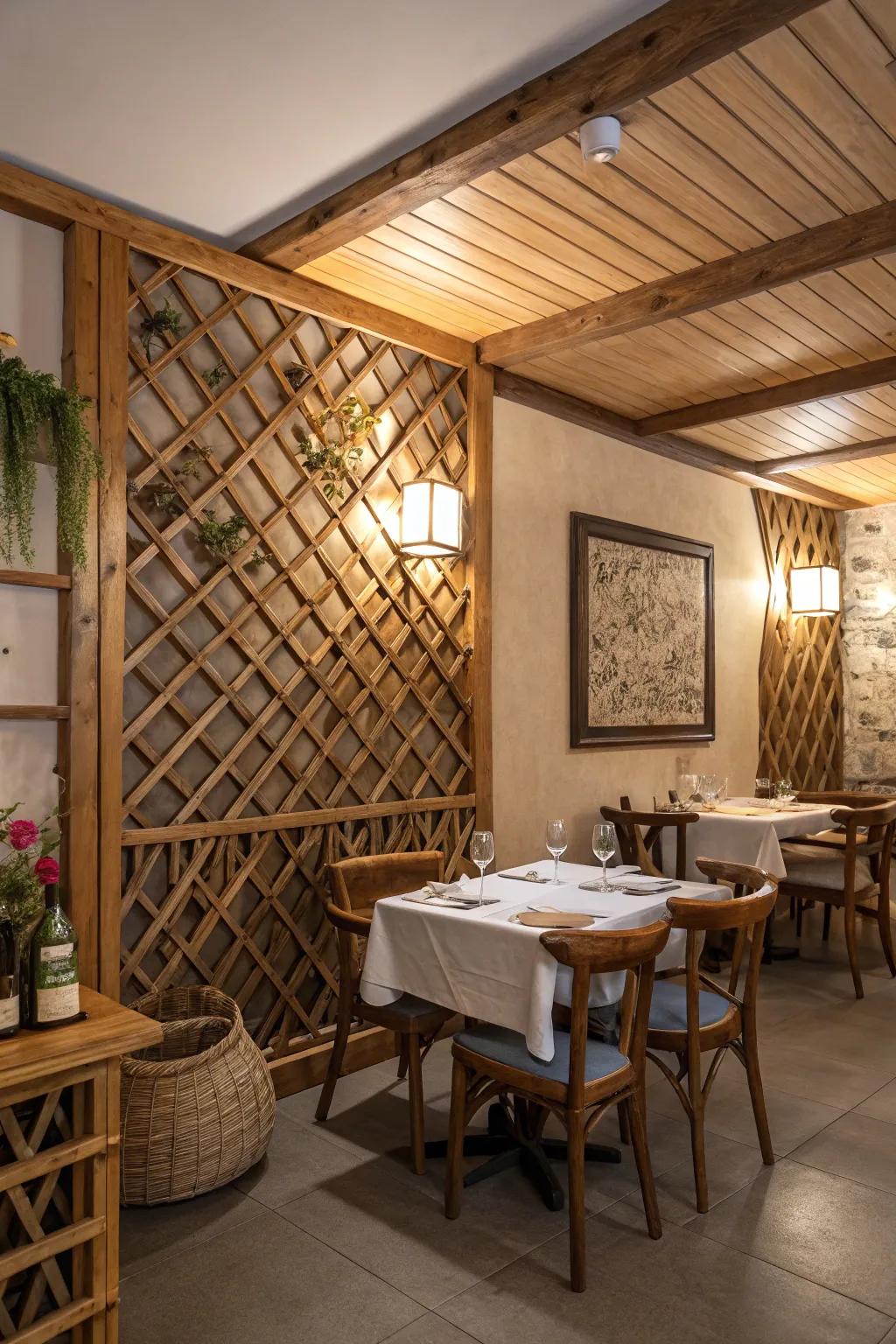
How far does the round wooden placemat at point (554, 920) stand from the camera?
6.56 ft

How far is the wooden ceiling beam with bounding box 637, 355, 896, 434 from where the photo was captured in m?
3.48

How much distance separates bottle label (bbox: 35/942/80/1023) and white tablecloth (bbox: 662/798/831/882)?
248 cm

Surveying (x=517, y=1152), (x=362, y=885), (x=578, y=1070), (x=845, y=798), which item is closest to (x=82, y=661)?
(x=362, y=885)

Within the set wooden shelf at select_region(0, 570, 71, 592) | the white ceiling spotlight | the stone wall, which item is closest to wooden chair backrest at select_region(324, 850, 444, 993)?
wooden shelf at select_region(0, 570, 71, 592)

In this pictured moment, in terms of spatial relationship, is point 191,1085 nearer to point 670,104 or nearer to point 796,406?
point 670,104

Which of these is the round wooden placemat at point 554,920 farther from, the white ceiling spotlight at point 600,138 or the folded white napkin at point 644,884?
the white ceiling spotlight at point 600,138

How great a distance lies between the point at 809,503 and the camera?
5.43m

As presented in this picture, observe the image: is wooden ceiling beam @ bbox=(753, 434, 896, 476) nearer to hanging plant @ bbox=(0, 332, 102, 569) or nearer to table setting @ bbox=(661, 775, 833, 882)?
table setting @ bbox=(661, 775, 833, 882)

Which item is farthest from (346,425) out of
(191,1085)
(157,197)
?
(191,1085)

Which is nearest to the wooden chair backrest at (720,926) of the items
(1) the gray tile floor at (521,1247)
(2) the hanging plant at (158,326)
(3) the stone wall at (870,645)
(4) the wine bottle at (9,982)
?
(1) the gray tile floor at (521,1247)

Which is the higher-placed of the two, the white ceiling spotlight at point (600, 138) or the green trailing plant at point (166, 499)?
the white ceiling spotlight at point (600, 138)

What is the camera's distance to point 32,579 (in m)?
2.14

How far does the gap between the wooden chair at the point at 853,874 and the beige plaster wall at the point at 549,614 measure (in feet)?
2.34

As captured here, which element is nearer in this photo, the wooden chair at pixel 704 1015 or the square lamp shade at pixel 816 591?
the wooden chair at pixel 704 1015
